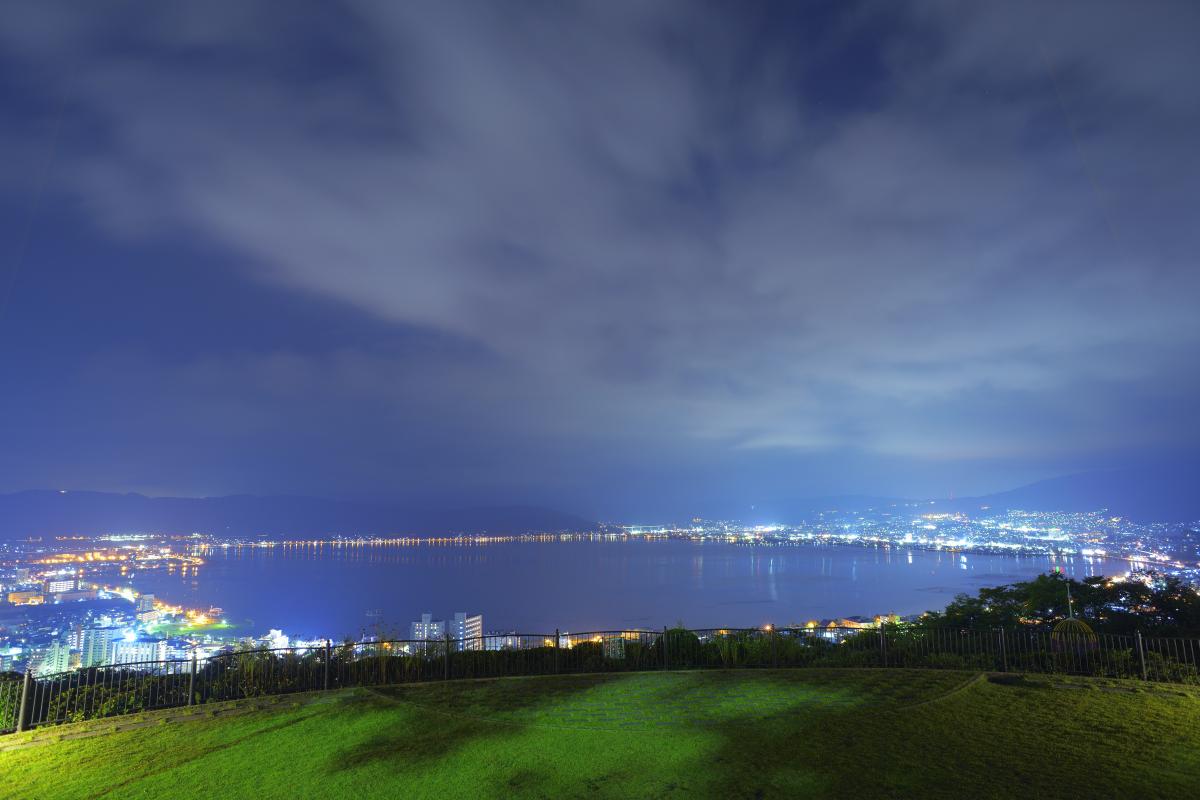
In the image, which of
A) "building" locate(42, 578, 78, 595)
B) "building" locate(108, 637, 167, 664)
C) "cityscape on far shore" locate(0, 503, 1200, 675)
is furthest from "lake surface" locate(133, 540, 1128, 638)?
"building" locate(108, 637, 167, 664)

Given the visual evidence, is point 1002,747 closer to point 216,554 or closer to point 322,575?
point 322,575

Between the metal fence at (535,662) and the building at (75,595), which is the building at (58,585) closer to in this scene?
the building at (75,595)

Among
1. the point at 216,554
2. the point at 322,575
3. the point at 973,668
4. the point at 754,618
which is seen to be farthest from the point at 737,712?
the point at 216,554

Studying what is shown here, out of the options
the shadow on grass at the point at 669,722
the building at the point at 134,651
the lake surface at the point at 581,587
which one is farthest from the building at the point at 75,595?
the shadow on grass at the point at 669,722

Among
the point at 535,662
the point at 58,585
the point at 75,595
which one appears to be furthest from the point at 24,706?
the point at 58,585

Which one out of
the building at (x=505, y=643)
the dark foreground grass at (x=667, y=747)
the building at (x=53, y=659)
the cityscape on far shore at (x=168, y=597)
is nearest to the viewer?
the dark foreground grass at (x=667, y=747)

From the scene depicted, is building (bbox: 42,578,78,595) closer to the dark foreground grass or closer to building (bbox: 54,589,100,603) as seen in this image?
building (bbox: 54,589,100,603)

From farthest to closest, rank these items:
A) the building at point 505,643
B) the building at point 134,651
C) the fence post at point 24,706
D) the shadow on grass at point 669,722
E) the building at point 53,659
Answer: the building at point 134,651
the building at point 53,659
the building at point 505,643
the fence post at point 24,706
the shadow on grass at point 669,722

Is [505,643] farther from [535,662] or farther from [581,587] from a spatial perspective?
[581,587]
